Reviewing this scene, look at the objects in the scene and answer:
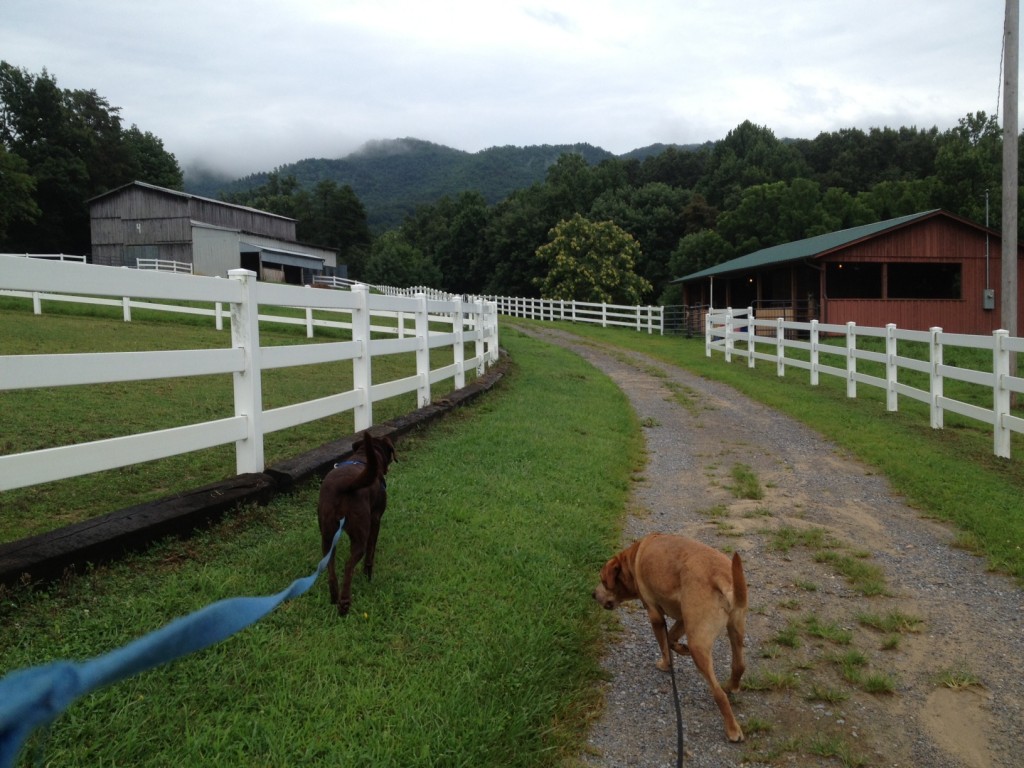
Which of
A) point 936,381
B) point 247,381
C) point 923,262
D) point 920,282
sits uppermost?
point 923,262

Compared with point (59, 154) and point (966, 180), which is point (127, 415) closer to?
point (966, 180)

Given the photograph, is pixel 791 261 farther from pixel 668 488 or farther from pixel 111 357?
pixel 111 357

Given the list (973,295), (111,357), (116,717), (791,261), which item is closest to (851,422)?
(111,357)

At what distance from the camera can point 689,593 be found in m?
3.08

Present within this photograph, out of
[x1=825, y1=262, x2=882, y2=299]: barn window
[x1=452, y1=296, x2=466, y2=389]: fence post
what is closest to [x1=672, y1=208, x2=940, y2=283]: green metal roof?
[x1=825, y1=262, x2=882, y2=299]: barn window

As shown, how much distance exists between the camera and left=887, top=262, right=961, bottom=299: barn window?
2950 centimetres

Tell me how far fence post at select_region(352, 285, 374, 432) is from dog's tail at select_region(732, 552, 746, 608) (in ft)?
14.9

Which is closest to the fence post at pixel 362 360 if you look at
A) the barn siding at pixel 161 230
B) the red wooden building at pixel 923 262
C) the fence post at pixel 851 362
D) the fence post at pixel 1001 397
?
the fence post at pixel 1001 397

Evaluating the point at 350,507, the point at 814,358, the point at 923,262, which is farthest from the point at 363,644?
the point at 923,262

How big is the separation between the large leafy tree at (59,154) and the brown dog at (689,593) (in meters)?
66.7

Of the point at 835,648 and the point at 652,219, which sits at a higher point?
the point at 652,219

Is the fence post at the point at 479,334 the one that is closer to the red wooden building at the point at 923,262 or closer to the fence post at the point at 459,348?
the fence post at the point at 459,348

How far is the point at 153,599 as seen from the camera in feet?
11.0

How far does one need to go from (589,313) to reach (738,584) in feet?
121
